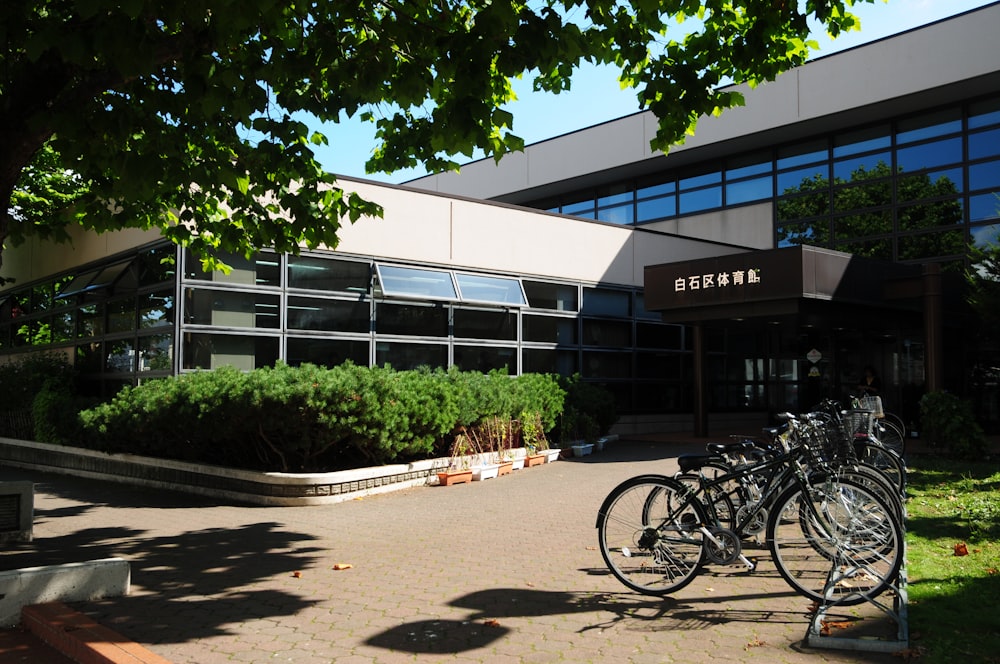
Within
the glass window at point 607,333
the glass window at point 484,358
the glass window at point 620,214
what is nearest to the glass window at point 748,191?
the glass window at point 620,214

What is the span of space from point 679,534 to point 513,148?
396cm

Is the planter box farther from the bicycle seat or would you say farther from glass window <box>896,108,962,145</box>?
glass window <box>896,108,962,145</box>

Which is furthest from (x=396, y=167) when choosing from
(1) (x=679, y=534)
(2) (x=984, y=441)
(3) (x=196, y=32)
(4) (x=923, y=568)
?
(2) (x=984, y=441)

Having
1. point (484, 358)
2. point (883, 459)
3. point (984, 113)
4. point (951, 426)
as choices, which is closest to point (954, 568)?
point (883, 459)

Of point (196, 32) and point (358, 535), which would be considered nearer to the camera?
point (196, 32)

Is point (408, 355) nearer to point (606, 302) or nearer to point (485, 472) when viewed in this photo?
point (485, 472)

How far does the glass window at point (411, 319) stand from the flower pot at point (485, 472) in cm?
403

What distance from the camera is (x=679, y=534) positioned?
562 centimetres

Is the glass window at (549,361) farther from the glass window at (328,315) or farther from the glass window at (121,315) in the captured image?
the glass window at (121,315)

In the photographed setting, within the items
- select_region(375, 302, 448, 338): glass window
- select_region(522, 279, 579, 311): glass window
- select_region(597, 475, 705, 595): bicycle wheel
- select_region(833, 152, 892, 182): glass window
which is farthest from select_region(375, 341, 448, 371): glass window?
select_region(833, 152, 892, 182): glass window

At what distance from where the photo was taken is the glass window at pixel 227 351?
13242 mm

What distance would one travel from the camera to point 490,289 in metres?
17.1

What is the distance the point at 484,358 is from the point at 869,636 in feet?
41.7

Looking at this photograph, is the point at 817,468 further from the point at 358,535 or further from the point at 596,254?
the point at 596,254
